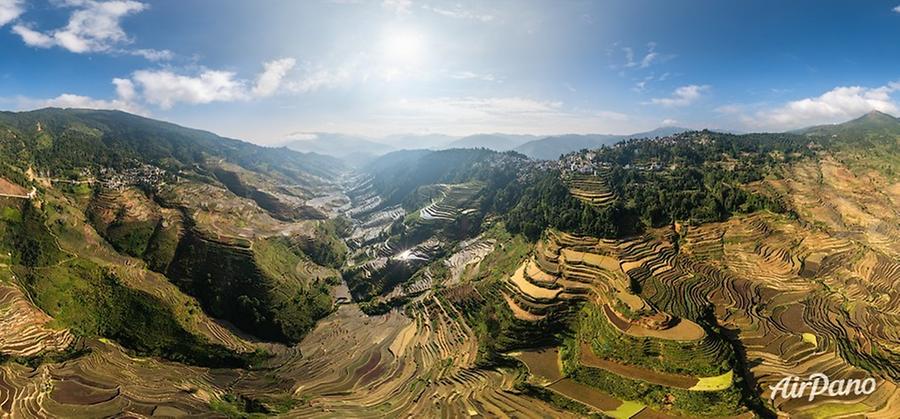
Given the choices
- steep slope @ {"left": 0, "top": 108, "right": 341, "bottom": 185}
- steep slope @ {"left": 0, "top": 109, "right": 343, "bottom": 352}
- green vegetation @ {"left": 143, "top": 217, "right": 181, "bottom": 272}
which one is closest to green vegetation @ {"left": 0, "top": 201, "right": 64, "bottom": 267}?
steep slope @ {"left": 0, "top": 109, "right": 343, "bottom": 352}

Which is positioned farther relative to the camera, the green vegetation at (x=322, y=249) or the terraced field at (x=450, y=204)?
the terraced field at (x=450, y=204)

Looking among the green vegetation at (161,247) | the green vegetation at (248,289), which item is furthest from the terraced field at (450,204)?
the green vegetation at (161,247)

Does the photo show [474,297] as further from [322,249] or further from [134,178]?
[134,178]

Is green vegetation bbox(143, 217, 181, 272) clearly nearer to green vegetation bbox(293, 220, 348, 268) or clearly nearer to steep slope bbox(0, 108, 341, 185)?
green vegetation bbox(293, 220, 348, 268)

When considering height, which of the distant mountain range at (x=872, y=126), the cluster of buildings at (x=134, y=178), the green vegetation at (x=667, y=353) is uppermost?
the distant mountain range at (x=872, y=126)

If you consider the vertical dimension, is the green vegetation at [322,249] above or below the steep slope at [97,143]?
below

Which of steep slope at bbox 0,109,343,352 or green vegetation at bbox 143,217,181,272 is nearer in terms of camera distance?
steep slope at bbox 0,109,343,352

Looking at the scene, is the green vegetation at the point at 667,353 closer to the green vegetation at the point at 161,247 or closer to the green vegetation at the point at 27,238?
the green vegetation at the point at 161,247

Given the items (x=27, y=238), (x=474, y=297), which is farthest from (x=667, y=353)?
→ (x=27, y=238)

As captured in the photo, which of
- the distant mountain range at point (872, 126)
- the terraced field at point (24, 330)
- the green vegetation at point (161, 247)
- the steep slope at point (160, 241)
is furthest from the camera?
the distant mountain range at point (872, 126)
